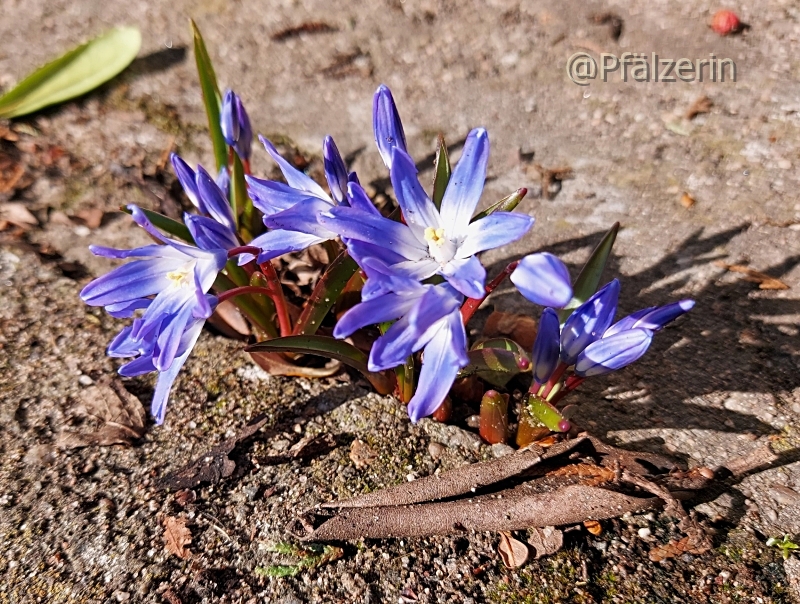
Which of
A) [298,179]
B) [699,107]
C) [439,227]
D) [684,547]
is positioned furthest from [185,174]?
[699,107]

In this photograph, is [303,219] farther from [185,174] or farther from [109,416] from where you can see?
[109,416]

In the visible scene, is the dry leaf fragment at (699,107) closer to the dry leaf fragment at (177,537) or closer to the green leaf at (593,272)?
the green leaf at (593,272)

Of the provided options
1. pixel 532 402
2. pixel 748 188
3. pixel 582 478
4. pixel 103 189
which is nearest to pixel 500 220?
pixel 532 402

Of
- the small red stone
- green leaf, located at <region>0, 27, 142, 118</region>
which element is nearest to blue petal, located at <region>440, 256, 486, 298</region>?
the small red stone

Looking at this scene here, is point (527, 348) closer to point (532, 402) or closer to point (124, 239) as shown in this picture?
point (532, 402)

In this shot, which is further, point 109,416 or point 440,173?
point 109,416

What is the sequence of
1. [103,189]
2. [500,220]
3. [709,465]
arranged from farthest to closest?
[103,189] < [709,465] < [500,220]
